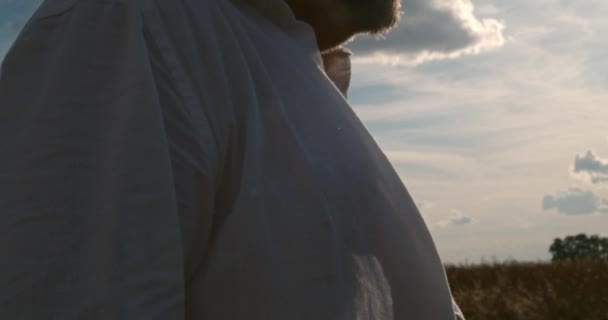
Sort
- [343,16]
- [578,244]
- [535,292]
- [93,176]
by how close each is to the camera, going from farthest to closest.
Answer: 1. [578,244]
2. [535,292]
3. [343,16]
4. [93,176]

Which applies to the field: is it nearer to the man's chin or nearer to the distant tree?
the man's chin

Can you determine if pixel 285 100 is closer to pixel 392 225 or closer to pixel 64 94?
pixel 392 225

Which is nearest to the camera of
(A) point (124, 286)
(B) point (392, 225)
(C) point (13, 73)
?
(A) point (124, 286)

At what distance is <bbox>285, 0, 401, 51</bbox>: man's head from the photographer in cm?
168

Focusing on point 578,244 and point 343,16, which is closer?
point 343,16

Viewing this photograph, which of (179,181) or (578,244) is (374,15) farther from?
(578,244)

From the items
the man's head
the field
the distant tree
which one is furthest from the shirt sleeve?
the distant tree

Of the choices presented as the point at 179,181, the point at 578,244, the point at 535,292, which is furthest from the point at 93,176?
the point at 578,244

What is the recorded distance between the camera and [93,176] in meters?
0.98

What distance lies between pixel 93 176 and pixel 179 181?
104 millimetres

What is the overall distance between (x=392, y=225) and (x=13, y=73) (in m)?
0.62

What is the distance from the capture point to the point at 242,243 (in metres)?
1.07

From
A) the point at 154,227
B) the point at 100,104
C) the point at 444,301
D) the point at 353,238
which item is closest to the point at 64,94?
the point at 100,104

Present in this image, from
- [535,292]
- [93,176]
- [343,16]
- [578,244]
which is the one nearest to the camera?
[93,176]
